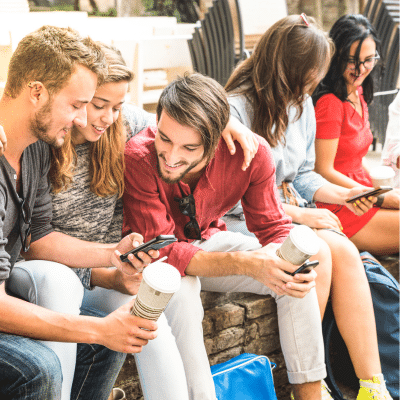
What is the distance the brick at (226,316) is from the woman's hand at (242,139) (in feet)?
1.92

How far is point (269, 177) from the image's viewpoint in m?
1.85

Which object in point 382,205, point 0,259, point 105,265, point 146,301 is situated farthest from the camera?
point 382,205

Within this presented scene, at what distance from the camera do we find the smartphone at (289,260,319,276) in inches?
57.8

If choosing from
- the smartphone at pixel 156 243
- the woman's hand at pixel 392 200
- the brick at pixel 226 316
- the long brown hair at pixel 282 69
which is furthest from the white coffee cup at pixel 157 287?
the woman's hand at pixel 392 200

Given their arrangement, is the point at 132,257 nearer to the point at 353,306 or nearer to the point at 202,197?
the point at 202,197

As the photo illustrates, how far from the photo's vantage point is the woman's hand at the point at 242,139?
5.66 feet

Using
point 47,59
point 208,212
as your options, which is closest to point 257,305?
point 208,212

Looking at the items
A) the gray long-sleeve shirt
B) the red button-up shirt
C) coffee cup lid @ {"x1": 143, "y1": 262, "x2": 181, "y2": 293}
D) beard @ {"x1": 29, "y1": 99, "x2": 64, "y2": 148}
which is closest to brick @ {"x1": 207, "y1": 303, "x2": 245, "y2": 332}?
the red button-up shirt

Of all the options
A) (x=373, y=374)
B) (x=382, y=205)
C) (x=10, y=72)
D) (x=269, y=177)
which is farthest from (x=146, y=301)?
(x=382, y=205)

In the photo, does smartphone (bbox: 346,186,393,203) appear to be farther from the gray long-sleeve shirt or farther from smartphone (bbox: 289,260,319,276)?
the gray long-sleeve shirt

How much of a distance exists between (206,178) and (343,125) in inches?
41.1

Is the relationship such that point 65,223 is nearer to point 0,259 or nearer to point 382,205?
point 0,259

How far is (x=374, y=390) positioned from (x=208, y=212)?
2.99 ft

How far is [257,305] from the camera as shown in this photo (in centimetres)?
200
